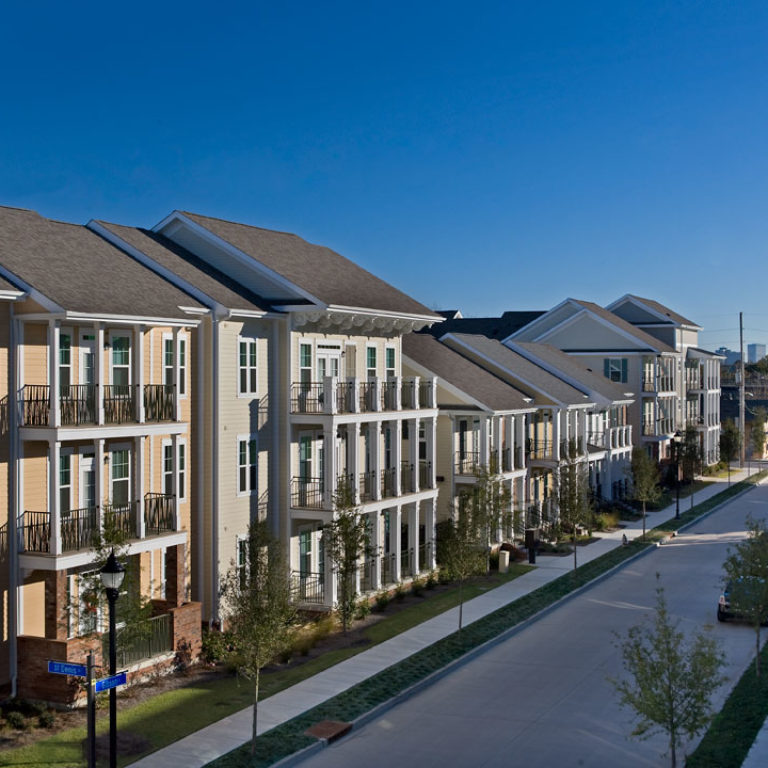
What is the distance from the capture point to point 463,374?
142ft

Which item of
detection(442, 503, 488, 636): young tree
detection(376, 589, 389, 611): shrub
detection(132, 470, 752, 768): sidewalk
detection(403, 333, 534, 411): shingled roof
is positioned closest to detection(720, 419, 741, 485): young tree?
detection(403, 333, 534, 411): shingled roof

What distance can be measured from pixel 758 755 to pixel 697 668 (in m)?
2.97

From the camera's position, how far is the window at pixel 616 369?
6831 cm

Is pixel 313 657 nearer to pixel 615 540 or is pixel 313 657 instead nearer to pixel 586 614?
pixel 586 614

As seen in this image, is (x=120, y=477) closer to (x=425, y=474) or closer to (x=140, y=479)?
(x=140, y=479)

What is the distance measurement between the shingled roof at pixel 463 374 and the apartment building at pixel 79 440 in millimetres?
14251

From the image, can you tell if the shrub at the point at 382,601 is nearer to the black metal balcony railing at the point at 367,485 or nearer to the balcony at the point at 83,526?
the black metal balcony railing at the point at 367,485

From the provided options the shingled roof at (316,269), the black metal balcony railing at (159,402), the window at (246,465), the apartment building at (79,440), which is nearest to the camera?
the apartment building at (79,440)

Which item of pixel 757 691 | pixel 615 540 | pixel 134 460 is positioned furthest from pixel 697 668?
pixel 615 540

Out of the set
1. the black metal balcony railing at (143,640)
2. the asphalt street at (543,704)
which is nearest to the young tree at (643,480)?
the asphalt street at (543,704)

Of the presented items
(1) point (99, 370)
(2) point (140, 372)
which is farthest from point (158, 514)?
(1) point (99, 370)

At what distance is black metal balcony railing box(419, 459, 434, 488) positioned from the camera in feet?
119

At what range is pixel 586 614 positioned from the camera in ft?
104

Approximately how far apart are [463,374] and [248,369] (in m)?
15.9
